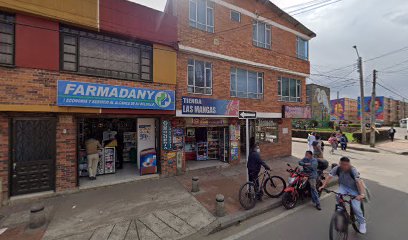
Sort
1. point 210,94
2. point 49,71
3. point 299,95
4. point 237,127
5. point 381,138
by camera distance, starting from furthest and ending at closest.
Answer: point 381,138, point 299,95, point 237,127, point 210,94, point 49,71

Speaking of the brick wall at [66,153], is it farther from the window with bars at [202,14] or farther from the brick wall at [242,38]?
the window with bars at [202,14]

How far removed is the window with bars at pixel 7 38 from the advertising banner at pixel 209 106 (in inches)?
223

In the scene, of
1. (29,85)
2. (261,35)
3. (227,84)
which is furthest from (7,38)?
(261,35)

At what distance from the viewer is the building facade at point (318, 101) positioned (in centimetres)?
3422

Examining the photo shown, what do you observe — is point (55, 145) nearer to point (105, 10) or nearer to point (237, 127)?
point (105, 10)

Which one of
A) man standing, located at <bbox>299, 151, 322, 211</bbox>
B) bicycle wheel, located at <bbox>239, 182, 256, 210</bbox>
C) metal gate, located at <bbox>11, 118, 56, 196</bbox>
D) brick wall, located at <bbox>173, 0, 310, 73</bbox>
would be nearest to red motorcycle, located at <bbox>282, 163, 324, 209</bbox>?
man standing, located at <bbox>299, 151, 322, 211</bbox>

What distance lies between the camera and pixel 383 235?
431cm

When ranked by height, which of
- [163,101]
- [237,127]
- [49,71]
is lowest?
[237,127]

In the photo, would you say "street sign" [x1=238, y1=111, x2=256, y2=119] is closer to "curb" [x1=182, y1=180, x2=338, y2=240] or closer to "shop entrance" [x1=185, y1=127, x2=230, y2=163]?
"curb" [x1=182, y1=180, x2=338, y2=240]

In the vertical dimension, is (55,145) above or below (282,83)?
below

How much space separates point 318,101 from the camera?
115ft

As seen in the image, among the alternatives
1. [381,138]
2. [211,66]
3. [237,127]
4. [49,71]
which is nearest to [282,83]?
[237,127]

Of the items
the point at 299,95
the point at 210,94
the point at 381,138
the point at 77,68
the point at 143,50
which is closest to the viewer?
the point at 77,68

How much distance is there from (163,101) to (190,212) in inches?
172
